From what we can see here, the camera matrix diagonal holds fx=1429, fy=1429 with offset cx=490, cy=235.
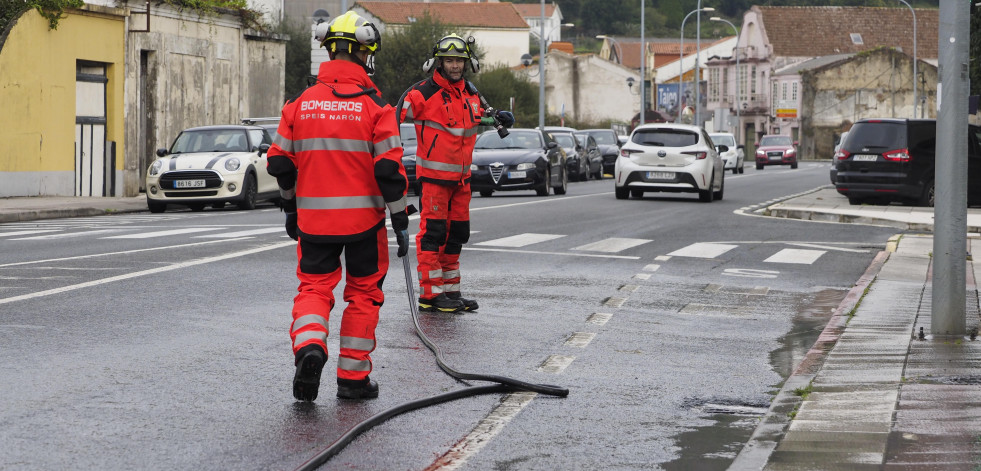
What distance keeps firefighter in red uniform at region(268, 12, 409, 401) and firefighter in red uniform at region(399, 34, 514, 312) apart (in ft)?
10.5

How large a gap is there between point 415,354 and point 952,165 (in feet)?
11.4

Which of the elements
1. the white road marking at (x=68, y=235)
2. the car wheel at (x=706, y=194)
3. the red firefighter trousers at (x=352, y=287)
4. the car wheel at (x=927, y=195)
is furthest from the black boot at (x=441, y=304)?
the car wheel at (x=927, y=195)

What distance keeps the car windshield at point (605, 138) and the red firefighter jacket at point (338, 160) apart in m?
42.4

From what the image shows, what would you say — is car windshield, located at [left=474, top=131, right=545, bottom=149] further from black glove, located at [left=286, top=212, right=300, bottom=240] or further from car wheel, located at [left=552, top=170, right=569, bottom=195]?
black glove, located at [left=286, top=212, right=300, bottom=240]

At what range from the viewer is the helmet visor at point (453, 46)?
31.9 ft

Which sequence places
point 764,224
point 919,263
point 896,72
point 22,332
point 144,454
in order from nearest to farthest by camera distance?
1. point 144,454
2. point 22,332
3. point 919,263
4. point 764,224
5. point 896,72

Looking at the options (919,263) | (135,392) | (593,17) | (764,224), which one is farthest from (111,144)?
(593,17)

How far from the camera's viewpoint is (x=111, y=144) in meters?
31.9

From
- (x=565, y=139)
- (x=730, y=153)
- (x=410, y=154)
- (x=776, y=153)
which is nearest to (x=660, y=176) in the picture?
(x=410, y=154)

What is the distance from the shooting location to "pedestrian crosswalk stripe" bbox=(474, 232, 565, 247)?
52.2 ft

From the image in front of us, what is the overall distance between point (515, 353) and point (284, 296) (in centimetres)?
286

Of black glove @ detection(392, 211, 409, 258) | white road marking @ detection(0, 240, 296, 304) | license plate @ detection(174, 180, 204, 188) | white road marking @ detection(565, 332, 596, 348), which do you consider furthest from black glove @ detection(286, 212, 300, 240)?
license plate @ detection(174, 180, 204, 188)

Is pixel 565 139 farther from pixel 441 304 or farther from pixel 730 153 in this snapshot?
pixel 441 304

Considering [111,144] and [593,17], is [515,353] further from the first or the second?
[593,17]
